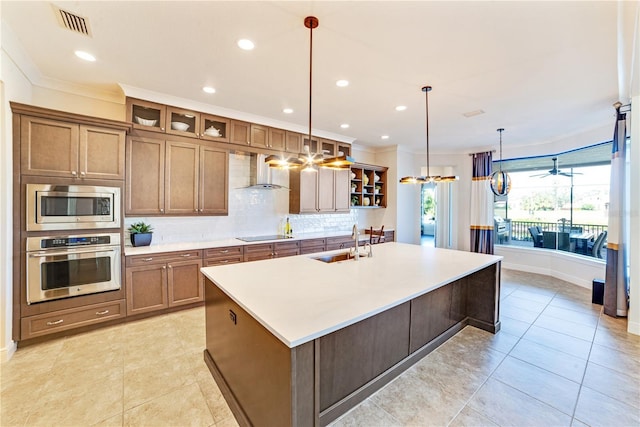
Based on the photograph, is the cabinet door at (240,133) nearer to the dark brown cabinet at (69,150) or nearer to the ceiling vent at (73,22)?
the dark brown cabinet at (69,150)

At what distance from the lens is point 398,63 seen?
258cm

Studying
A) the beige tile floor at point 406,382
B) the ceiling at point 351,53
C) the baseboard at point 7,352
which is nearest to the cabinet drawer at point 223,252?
the beige tile floor at point 406,382

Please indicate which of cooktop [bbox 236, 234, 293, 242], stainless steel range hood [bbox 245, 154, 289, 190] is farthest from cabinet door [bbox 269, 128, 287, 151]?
cooktop [bbox 236, 234, 293, 242]

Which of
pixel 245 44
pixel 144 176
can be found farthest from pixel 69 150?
pixel 245 44

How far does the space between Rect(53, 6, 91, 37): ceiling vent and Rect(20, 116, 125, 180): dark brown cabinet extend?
101cm

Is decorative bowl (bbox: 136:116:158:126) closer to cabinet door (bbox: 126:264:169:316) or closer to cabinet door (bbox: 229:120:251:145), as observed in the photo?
cabinet door (bbox: 229:120:251:145)

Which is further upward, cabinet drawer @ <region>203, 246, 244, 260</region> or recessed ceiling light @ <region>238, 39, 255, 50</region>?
recessed ceiling light @ <region>238, 39, 255, 50</region>

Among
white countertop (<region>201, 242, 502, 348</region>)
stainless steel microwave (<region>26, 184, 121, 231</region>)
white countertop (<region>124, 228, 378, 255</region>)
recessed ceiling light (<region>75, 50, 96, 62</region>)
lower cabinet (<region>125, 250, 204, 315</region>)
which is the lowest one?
lower cabinet (<region>125, 250, 204, 315</region>)

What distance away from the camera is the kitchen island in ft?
4.37

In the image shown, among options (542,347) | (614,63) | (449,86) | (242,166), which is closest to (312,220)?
(242,166)

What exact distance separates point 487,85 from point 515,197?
414cm

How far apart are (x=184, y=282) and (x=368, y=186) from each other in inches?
166

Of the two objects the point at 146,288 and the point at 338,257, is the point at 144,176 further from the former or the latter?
the point at 338,257

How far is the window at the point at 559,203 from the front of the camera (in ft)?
15.3
